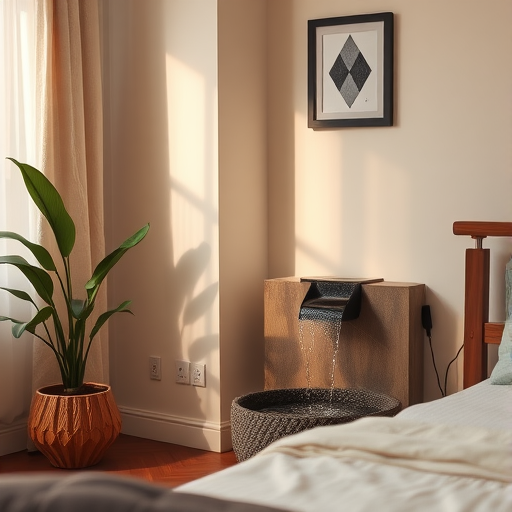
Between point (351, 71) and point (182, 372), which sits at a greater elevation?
point (351, 71)

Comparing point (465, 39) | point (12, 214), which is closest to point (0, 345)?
point (12, 214)

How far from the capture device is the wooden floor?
11.3 feet

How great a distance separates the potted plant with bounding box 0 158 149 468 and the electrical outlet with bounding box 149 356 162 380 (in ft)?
1.33

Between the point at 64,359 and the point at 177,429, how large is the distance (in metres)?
0.67

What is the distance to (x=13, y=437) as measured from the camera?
3703 mm

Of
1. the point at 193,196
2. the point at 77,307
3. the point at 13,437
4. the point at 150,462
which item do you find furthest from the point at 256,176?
the point at 13,437

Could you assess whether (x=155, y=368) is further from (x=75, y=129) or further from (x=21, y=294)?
(x=75, y=129)

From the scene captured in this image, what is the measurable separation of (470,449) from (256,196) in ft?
7.62

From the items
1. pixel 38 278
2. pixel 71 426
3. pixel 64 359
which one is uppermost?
pixel 38 278

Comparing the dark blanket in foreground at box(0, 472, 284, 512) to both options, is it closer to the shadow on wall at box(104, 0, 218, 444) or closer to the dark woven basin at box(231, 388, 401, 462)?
the dark woven basin at box(231, 388, 401, 462)

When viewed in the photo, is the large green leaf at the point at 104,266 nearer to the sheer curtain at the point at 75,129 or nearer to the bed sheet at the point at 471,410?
the sheer curtain at the point at 75,129

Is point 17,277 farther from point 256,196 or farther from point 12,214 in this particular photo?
point 256,196

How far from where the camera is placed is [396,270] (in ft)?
12.0

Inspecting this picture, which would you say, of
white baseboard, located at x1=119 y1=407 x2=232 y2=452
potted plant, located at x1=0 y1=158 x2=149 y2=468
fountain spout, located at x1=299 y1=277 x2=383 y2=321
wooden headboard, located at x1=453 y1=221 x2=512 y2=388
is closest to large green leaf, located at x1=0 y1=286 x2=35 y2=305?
potted plant, located at x1=0 y1=158 x2=149 y2=468
